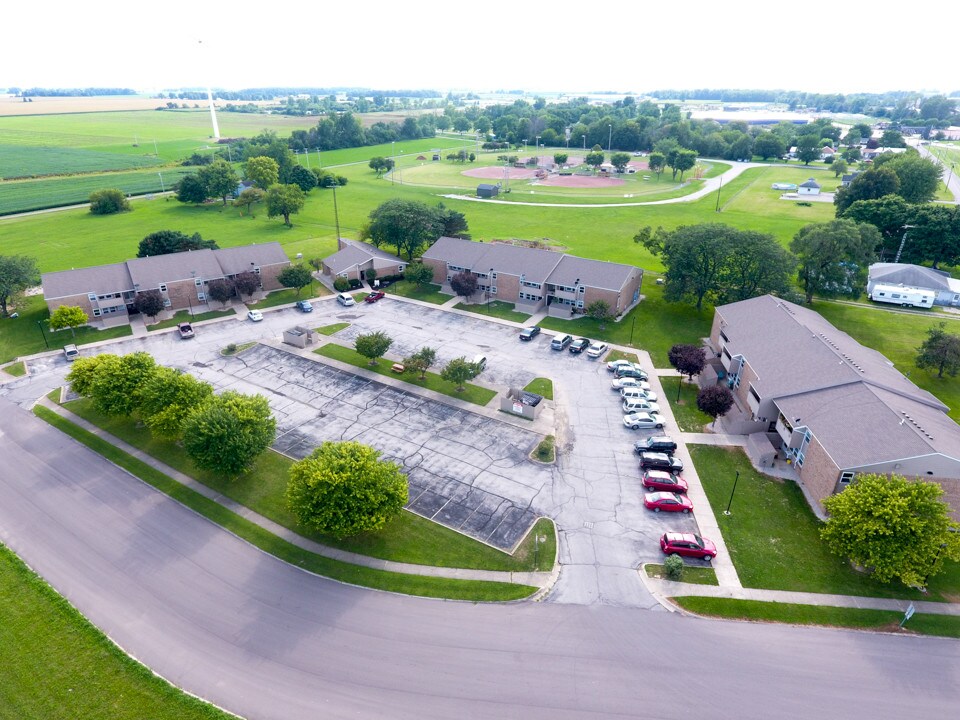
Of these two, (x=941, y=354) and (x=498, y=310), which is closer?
(x=941, y=354)

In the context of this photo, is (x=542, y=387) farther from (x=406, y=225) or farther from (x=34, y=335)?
(x=34, y=335)

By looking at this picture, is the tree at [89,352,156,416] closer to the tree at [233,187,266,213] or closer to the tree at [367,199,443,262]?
the tree at [367,199,443,262]

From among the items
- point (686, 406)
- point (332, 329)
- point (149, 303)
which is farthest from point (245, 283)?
point (686, 406)

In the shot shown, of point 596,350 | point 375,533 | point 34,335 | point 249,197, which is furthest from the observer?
point 249,197

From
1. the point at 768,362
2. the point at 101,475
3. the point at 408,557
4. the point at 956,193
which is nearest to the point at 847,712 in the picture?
the point at 408,557

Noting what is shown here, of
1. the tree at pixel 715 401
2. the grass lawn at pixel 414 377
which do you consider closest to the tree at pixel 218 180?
the grass lawn at pixel 414 377

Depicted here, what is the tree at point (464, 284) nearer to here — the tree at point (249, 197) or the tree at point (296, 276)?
the tree at point (296, 276)

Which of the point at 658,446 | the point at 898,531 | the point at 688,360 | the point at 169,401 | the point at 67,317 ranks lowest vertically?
the point at 658,446

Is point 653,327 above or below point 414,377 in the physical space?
above
